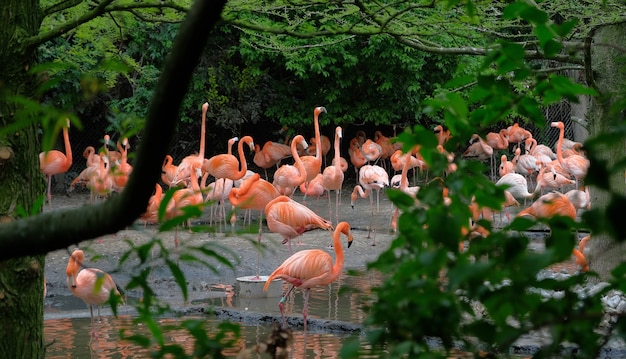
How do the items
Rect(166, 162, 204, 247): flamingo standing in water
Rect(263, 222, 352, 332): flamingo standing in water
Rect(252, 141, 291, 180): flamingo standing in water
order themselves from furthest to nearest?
Rect(252, 141, 291, 180): flamingo standing in water < Rect(263, 222, 352, 332): flamingo standing in water < Rect(166, 162, 204, 247): flamingo standing in water

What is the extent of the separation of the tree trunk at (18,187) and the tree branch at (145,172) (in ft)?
5.98

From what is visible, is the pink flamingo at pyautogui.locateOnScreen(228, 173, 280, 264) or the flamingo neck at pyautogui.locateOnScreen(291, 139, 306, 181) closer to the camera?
the pink flamingo at pyautogui.locateOnScreen(228, 173, 280, 264)

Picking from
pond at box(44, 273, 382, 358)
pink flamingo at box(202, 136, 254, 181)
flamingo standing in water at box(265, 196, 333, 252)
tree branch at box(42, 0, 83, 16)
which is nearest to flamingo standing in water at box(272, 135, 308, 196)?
pink flamingo at box(202, 136, 254, 181)

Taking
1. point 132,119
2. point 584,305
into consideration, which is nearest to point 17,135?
point 132,119

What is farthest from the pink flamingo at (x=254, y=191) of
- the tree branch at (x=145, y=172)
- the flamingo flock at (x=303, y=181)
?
the tree branch at (x=145, y=172)

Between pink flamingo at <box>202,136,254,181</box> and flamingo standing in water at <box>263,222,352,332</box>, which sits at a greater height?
pink flamingo at <box>202,136,254,181</box>

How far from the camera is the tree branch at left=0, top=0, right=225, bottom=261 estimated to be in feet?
3.10

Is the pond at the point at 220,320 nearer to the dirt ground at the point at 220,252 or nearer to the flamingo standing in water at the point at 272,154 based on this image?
the dirt ground at the point at 220,252

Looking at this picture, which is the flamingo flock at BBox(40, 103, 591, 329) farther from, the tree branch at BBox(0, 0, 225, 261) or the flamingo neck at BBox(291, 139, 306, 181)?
the tree branch at BBox(0, 0, 225, 261)

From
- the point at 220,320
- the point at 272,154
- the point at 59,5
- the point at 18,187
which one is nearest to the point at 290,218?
the point at 220,320

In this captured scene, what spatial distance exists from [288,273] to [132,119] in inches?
219

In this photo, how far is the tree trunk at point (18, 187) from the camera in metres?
2.74

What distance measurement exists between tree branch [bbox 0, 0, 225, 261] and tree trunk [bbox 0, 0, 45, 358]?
5.98ft

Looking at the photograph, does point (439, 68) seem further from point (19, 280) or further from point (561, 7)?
point (19, 280)
